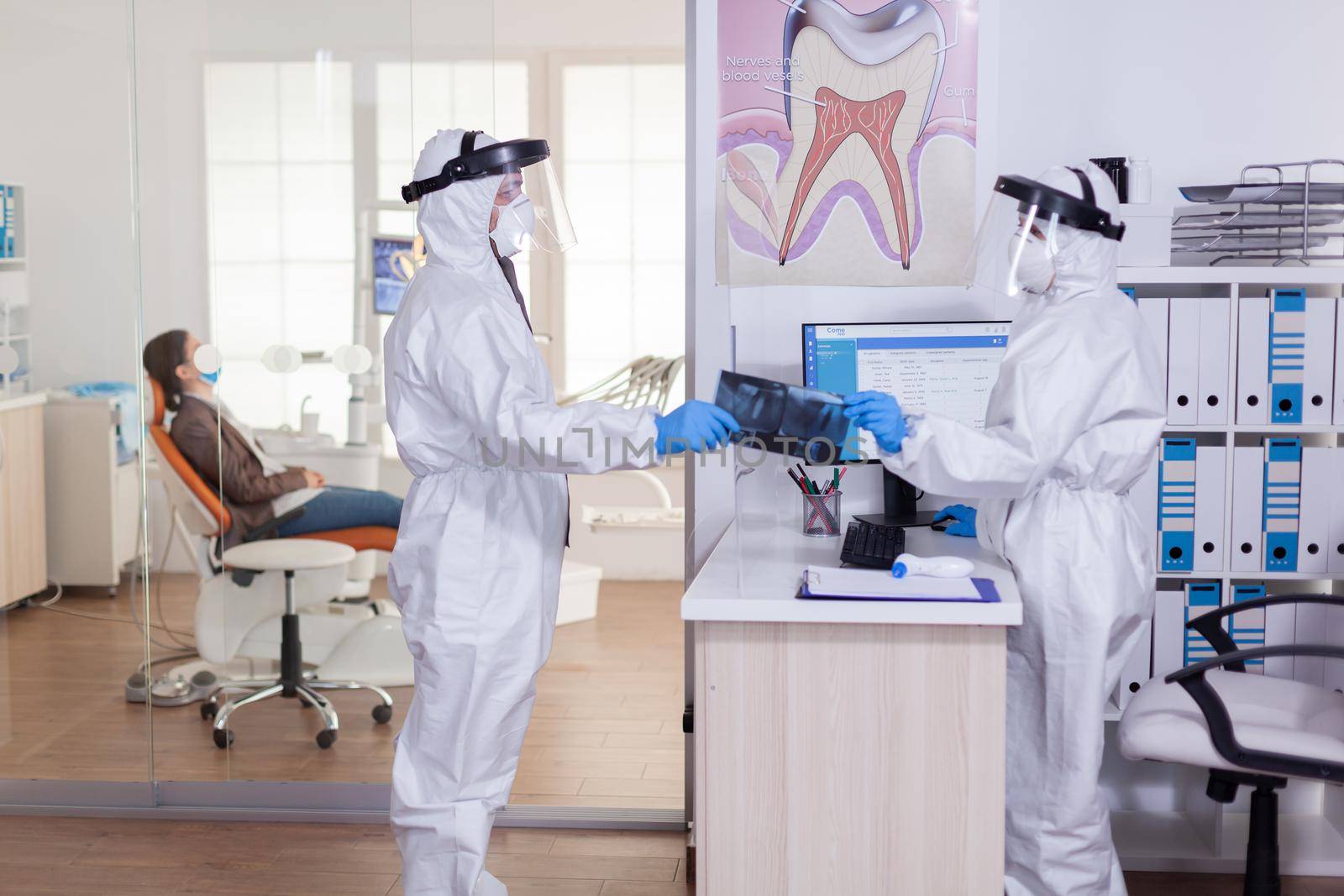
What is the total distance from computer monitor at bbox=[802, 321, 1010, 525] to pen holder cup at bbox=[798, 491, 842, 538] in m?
0.14

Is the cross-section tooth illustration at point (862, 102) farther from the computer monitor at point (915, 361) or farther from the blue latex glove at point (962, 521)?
the blue latex glove at point (962, 521)

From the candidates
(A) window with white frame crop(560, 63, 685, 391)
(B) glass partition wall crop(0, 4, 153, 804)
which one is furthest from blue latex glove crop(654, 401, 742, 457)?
(A) window with white frame crop(560, 63, 685, 391)

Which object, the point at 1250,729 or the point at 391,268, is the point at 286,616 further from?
the point at 1250,729

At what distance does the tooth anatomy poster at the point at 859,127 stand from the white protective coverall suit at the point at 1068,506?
0.60 meters

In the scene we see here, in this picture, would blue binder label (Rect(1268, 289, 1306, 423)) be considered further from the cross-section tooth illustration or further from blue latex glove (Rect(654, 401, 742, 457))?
blue latex glove (Rect(654, 401, 742, 457))

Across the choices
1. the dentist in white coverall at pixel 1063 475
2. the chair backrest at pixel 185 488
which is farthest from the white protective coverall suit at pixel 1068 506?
the chair backrest at pixel 185 488

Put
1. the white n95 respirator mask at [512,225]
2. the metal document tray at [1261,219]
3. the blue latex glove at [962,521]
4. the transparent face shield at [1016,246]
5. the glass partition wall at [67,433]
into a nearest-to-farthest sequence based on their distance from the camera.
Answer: the transparent face shield at [1016,246]
the white n95 respirator mask at [512,225]
the blue latex glove at [962,521]
the metal document tray at [1261,219]
the glass partition wall at [67,433]

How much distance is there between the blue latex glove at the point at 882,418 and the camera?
6.13 ft

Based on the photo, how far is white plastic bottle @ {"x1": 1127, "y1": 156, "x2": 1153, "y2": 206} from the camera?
2.46m

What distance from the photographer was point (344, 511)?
3.04m

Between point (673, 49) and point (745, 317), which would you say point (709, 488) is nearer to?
point (745, 317)

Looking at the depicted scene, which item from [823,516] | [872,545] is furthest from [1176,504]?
[872,545]

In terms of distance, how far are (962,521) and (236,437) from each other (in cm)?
180

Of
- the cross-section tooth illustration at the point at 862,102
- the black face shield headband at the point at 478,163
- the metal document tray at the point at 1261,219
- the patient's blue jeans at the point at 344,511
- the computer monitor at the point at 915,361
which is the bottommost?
the patient's blue jeans at the point at 344,511
